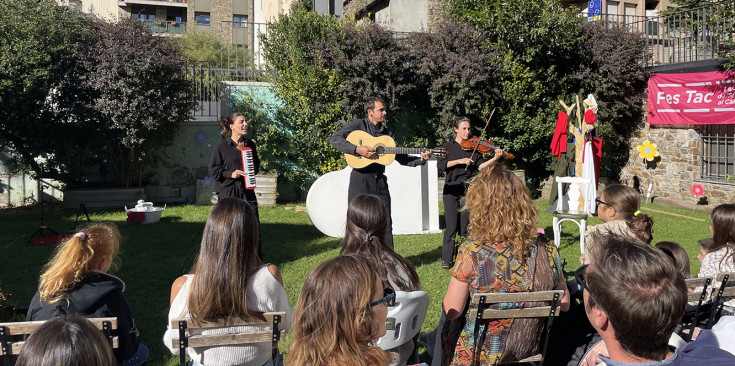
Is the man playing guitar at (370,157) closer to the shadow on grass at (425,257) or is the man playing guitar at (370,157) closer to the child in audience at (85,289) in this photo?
the shadow on grass at (425,257)

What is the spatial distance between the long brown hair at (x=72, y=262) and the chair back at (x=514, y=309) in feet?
6.62

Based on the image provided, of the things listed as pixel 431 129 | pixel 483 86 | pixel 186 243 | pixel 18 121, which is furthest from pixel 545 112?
pixel 18 121

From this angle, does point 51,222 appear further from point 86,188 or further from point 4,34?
point 4,34

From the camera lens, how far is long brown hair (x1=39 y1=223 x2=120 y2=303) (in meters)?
3.03

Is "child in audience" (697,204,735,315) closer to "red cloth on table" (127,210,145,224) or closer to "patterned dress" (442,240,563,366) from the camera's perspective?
"patterned dress" (442,240,563,366)

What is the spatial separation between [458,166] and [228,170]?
2.53m

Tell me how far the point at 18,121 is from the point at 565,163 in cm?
979

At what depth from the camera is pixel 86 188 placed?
11.5 meters

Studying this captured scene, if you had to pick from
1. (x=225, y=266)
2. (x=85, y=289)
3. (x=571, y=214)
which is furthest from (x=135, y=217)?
(x=225, y=266)

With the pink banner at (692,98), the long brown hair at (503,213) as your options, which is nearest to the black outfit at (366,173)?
the long brown hair at (503,213)

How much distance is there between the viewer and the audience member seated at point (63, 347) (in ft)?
5.83

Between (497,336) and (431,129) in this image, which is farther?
(431,129)

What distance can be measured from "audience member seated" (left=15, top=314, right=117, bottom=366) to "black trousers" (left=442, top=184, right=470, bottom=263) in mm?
5057

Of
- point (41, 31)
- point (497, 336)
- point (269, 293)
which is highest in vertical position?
point (41, 31)
